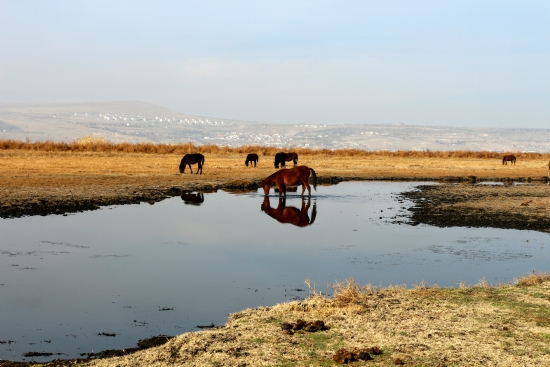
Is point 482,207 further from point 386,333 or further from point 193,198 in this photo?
point 386,333

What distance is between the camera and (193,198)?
23.7 m

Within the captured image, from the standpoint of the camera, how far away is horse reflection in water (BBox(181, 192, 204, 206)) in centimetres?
2226

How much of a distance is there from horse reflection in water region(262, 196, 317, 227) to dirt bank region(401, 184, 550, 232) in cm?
306

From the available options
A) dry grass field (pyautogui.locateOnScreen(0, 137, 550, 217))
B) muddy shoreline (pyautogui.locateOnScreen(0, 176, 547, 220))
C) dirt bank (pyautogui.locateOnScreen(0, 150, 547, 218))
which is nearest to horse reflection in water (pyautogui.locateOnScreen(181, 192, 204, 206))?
muddy shoreline (pyautogui.locateOnScreen(0, 176, 547, 220))

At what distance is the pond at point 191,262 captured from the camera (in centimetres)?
800

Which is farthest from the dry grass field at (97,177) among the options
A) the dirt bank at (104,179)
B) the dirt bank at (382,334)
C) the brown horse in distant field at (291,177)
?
the dirt bank at (382,334)

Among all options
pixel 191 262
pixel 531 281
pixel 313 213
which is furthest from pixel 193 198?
pixel 531 281

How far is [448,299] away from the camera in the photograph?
8.30 m

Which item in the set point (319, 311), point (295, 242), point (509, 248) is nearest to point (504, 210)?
point (509, 248)

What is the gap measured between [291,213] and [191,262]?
315 inches

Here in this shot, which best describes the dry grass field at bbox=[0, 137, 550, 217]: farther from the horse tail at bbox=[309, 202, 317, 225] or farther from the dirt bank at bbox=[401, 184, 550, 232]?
the dirt bank at bbox=[401, 184, 550, 232]

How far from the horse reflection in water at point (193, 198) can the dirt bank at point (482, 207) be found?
7598 mm

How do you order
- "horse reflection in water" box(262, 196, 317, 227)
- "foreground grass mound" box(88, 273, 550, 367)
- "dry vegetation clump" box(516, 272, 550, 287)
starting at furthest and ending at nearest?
"horse reflection in water" box(262, 196, 317, 227) → "dry vegetation clump" box(516, 272, 550, 287) → "foreground grass mound" box(88, 273, 550, 367)

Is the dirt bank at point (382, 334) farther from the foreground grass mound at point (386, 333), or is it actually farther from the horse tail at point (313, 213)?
the horse tail at point (313, 213)
